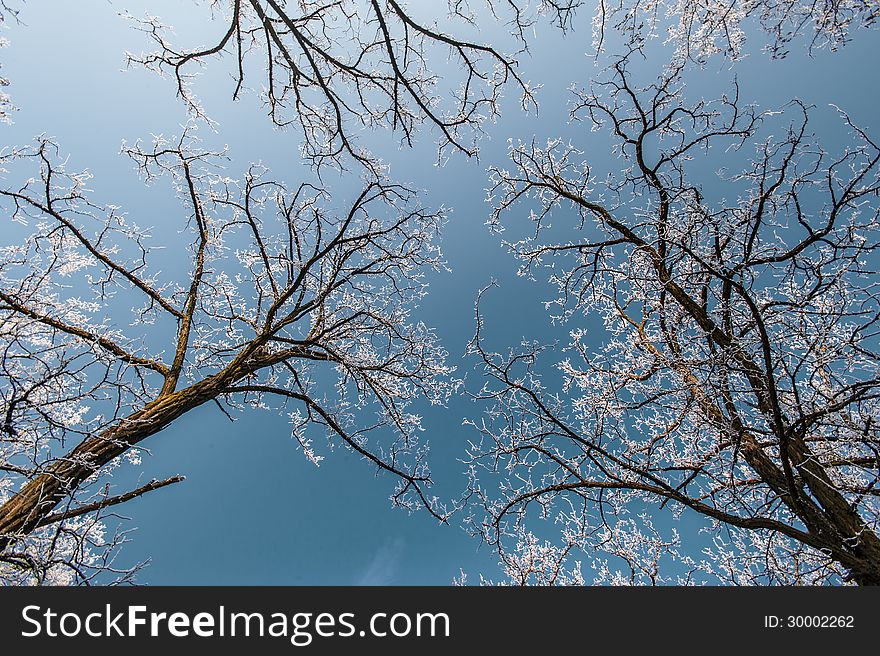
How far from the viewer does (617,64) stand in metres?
4.25

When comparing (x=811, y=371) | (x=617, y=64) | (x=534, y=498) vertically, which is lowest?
(x=534, y=498)

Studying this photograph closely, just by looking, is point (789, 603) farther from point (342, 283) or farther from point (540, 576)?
point (540, 576)

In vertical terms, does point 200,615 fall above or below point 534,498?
below

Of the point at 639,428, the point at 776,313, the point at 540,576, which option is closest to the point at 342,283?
the point at 639,428

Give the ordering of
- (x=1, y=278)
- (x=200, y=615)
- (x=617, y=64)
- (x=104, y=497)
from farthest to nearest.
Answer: (x=617, y=64), (x=1, y=278), (x=200, y=615), (x=104, y=497)

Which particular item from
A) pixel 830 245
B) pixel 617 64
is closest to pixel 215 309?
pixel 617 64

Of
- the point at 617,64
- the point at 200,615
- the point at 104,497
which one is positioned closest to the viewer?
the point at 104,497

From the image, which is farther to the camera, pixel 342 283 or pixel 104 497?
pixel 342 283

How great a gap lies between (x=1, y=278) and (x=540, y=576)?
30.2 feet

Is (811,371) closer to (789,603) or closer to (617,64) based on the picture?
(789,603)

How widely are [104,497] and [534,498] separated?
3.43 metres

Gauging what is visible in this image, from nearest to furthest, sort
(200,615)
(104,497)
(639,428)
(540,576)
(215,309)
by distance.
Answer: (104,497), (200,615), (639,428), (215,309), (540,576)

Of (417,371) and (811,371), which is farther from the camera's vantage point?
(417,371)

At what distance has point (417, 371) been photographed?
19.7 feet
